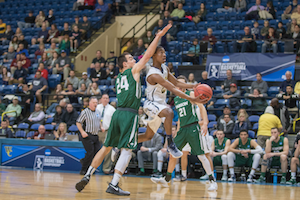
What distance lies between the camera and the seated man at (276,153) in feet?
28.9

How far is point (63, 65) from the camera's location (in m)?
15.5

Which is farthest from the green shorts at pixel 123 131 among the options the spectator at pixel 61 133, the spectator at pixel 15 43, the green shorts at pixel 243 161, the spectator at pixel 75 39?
the spectator at pixel 15 43

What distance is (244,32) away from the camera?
13758 millimetres

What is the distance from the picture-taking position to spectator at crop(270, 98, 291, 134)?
9.77 m

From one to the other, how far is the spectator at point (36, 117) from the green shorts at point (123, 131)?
326 inches

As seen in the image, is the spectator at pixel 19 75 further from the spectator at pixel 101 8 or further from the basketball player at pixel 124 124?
the basketball player at pixel 124 124

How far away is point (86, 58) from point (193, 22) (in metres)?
5.03

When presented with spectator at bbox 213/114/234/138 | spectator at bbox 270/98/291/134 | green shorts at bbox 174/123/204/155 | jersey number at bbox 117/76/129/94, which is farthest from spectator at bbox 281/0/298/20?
jersey number at bbox 117/76/129/94

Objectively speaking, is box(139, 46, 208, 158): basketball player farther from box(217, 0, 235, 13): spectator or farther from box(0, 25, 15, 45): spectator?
box(0, 25, 15, 45): spectator

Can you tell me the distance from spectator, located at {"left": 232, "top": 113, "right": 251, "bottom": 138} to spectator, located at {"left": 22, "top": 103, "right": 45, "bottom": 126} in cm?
641

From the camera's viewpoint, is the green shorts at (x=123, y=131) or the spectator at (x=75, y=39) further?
the spectator at (x=75, y=39)

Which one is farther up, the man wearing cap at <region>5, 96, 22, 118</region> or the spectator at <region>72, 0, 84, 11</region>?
the spectator at <region>72, 0, 84, 11</region>

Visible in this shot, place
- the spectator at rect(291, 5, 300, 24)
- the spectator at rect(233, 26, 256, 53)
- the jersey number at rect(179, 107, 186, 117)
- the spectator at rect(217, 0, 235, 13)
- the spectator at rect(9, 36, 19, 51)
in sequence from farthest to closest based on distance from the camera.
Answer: the spectator at rect(9, 36, 19, 51)
the spectator at rect(217, 0, 235, 13)
the spectator at rect(291, 5, 300, 24)
the spectator at rect(233, 26, 256, 53)
the jersey number at rect(179, 107, 186, 117)

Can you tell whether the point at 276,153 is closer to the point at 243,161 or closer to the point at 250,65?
the point at 243,161
